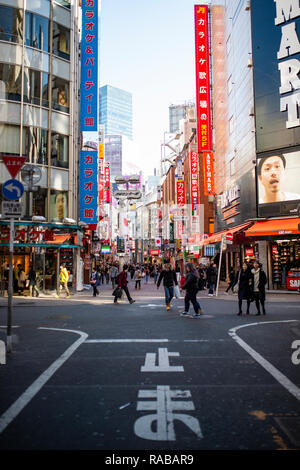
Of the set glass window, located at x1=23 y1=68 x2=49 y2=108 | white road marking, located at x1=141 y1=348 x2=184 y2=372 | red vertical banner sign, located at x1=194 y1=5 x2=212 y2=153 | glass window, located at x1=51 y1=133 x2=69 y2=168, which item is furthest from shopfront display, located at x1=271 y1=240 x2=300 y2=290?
white road marking, located at x1=141 y1=348 x2=184 y2=372

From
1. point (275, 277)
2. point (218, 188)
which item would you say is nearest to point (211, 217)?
point (218, 188)

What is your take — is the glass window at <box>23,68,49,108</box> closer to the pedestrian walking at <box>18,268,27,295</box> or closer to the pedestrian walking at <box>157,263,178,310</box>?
the pedestrian walking at <box>18,268,27,295</box>

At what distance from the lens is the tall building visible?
25641 mm

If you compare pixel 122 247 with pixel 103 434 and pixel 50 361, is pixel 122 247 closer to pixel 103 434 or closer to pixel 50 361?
pixel 50 361

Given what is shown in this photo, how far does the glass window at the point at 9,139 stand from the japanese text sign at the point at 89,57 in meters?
6.05

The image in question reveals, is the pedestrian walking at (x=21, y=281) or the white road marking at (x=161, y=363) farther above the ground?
the pedestrian walking at (x=21, y=281)

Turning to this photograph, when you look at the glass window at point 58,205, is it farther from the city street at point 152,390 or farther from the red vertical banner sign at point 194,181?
the red vertical banner sign at point 194,181

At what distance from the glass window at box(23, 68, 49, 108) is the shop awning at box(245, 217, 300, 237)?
15.0 m

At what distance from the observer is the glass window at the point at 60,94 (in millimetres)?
28128

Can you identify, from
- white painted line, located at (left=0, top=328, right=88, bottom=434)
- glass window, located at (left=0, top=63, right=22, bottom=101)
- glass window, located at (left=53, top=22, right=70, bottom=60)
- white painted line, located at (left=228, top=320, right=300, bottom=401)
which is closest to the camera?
white painted line, located at (left=0, top=328, right=88, bottom=434)

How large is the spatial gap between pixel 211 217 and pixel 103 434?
47892 millimetres

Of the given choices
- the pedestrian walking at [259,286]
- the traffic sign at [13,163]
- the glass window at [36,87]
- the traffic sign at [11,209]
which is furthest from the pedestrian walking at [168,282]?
the glass window at [36,87]

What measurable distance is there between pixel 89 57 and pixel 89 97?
109 inches

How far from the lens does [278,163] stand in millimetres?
26406
